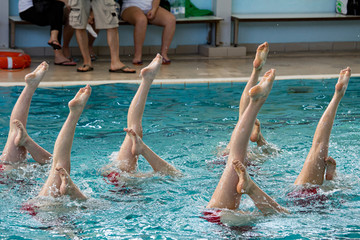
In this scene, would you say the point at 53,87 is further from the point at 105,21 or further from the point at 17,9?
the point at 17,9

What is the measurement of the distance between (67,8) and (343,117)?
15.1 feet

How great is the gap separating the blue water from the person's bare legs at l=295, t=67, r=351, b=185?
0.17m

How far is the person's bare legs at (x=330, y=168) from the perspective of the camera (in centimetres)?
344

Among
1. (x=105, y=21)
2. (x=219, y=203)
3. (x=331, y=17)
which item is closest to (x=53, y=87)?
(x=105, y=21)

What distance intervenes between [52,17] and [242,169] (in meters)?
6.12

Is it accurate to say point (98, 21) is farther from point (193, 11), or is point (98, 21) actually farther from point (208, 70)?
point (193, 11)

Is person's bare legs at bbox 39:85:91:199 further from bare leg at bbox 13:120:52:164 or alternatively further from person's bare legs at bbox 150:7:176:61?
person's bare legs at bbox 150:7:176:61

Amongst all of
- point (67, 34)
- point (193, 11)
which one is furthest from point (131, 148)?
point (193, 11)

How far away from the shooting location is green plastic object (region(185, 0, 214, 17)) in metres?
9.93

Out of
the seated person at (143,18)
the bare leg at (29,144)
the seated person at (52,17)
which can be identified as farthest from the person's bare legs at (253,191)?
the seated person at (143,18)

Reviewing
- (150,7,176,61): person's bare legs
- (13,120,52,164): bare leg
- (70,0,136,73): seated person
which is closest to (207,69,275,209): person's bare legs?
(13,120,52,164): bare leg

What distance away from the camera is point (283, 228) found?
3170 millimetres

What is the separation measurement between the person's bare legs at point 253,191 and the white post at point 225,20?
7.17 meters

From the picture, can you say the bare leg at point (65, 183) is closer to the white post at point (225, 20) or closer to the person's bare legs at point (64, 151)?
the person's bare legs at point (64, 151)
